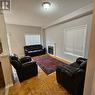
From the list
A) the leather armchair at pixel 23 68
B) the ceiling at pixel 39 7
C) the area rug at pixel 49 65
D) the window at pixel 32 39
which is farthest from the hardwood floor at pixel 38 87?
the window at pixel 32 39

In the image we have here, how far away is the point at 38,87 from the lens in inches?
84.7

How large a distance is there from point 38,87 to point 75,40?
274cm

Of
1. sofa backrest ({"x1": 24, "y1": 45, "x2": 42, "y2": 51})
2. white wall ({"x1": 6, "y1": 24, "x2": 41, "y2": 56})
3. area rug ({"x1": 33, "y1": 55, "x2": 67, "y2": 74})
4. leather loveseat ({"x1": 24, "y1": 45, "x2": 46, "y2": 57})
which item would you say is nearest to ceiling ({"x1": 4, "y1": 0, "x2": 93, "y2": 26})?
white wall ({"x1": 6, "y1": 24, "x2": 41, "y2": 56})

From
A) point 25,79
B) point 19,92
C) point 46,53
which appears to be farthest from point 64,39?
point 19,92

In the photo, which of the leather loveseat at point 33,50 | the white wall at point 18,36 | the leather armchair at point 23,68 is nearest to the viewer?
the leather armchair at point 23,68

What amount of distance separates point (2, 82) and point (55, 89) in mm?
1623

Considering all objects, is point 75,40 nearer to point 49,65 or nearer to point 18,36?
point 49,65

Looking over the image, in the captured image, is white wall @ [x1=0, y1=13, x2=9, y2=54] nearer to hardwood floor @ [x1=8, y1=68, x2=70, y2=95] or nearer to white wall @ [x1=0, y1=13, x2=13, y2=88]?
white wall @ [x1=0, y1=13, x2=13, y2=88]

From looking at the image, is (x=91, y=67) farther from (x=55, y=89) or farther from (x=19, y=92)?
(x=19, y=92)

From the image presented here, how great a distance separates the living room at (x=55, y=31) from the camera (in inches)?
83.7

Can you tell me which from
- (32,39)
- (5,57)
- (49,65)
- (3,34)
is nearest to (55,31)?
(32,39)

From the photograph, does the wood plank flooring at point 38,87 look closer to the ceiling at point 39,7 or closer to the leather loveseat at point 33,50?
the ceiling at point 39,7

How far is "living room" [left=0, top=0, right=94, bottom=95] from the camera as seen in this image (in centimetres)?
212

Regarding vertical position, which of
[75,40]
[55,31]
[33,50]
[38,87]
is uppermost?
[55,31]
